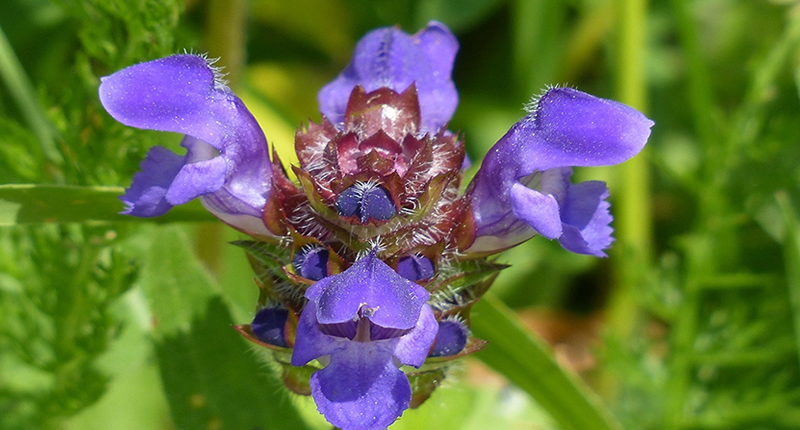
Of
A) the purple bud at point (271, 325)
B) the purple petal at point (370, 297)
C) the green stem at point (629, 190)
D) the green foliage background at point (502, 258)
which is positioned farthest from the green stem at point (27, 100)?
the green stem at point (629, 190)

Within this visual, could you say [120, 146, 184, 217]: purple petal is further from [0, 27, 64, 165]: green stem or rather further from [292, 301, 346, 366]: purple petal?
[0, 27, 64, 165]: green stem

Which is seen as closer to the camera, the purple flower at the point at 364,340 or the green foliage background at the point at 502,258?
the purple flower at the point at 364,340

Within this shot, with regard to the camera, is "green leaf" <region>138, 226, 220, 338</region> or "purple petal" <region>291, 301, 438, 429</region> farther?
"green leaf" <region>138, 226, 220, 338</region>

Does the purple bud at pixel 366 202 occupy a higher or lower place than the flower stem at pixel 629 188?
higher

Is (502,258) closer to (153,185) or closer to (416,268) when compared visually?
(416,268)

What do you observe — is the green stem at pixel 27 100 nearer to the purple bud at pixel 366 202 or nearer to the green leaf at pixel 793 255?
the purple bud at pixel 366 202

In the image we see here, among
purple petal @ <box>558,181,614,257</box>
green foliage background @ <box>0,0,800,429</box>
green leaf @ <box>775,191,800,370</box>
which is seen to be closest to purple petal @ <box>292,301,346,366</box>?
green foliage background @ <box>0,0,800,429</box>
